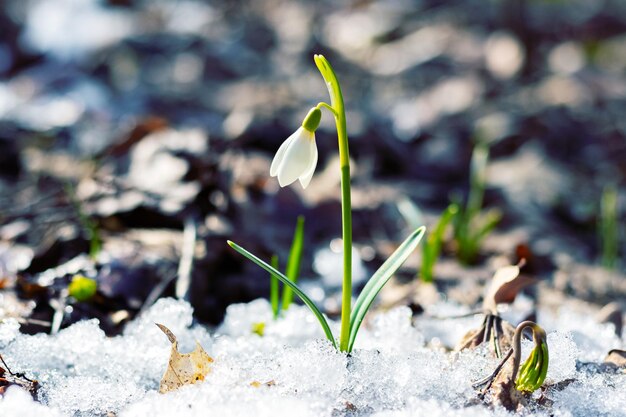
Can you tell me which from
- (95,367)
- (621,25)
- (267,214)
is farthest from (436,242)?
(621,25)

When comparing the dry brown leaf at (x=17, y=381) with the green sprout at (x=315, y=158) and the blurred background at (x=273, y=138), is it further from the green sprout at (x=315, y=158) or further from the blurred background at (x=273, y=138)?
the green sprout at (x=315, y=158)

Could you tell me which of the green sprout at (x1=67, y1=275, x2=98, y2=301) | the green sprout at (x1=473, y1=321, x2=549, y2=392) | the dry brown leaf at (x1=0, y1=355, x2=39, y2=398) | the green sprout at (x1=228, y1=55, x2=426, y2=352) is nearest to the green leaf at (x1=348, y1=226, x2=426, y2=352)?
the green sprout at (x1=228, y1=55, x2=426, y2=352)

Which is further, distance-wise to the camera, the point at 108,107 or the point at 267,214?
the point at 108,107

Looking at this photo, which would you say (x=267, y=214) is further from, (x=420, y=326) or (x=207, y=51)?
(x=207, y=51)

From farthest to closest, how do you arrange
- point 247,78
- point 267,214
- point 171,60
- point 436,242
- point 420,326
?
point 171,60
point 247,78
point 267,214
point 436,242
point 420,326

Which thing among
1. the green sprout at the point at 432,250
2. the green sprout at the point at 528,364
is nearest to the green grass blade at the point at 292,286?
the green sprout at the point at 528,364

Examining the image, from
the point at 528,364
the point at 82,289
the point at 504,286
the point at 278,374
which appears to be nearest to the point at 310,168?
the point at 278,374
